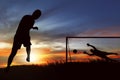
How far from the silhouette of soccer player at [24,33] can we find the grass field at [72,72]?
1.98 meters

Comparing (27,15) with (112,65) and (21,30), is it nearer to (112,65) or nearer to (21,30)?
(21,30)

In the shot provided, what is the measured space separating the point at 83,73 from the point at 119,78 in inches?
62.9

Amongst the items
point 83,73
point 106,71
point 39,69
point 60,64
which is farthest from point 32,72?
point 106,71

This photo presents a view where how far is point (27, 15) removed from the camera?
10273 mm

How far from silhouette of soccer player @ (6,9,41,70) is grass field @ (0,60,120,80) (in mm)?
1976

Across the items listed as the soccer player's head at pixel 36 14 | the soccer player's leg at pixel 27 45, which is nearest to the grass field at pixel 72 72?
the soccer player's leg at pixel 27 45

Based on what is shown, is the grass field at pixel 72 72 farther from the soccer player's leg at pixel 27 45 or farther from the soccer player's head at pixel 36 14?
the soccer player's head at pixel 36 14

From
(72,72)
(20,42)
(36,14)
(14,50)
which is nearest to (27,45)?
(20,42)

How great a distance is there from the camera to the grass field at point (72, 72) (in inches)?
469

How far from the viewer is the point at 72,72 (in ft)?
41.3

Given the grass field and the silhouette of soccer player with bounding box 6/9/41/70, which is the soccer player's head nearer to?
the silhouette of soccer player with bounding box 6/9/41/70

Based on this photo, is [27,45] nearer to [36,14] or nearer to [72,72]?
[36,14]

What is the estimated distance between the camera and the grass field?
11.9m

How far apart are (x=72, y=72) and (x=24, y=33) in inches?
128
